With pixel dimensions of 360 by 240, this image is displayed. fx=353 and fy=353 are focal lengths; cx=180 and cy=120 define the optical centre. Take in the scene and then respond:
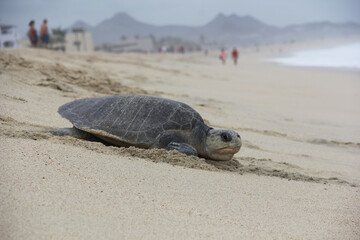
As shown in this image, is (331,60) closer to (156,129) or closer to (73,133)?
(156,129)

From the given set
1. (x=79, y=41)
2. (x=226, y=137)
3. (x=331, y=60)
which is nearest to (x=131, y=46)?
(x=79, y=41)

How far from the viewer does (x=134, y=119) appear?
3.24 meters

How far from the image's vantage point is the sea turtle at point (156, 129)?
311 cm

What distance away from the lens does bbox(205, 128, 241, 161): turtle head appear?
303cm

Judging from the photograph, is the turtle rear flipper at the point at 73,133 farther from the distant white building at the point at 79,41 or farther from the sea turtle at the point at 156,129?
the distant white building at the point at 79,41

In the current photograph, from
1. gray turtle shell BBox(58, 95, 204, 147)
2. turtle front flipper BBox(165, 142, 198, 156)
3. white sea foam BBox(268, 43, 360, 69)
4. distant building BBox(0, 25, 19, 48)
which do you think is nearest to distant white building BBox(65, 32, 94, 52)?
white sea foam BBox(268, 43, 360, 69)

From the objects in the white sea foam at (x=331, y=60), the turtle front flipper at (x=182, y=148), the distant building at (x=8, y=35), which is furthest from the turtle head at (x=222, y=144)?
the white sea foam at (x=331, y=60)

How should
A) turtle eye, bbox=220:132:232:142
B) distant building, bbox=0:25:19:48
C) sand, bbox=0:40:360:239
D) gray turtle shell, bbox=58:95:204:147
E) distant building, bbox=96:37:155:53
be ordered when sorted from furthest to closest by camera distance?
distant building, bbox=96:37:155:53
distant building, bbox=0:25:19:48
gray turtle shell, bbox=58:95:204:147
turtle eye, bbox=220:132:232:142
sand, bbox=0:40:360:239

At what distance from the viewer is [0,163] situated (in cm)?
211

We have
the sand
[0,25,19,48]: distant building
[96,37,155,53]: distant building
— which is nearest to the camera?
the sand

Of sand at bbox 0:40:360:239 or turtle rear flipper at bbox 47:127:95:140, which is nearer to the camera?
sand at bbox 0:40:360:239

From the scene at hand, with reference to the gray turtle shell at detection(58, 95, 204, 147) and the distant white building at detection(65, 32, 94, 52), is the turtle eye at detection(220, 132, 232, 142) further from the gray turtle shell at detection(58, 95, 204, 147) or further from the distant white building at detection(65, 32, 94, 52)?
the distant white building at detection(65, 32, 94, 52)

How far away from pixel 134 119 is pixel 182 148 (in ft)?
1.72

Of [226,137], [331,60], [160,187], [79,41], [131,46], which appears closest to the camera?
[160,187]
